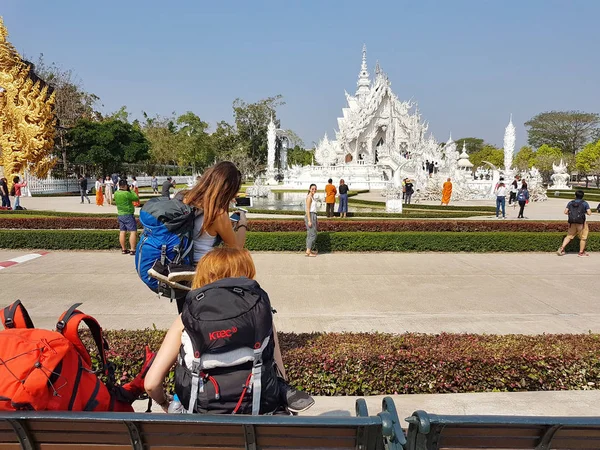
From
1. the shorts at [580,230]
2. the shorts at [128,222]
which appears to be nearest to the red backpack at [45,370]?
the shorts at [128,222]

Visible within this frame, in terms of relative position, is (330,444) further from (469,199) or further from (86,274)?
(469,199)

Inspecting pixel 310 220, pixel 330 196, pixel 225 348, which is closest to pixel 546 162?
pixel 330 196

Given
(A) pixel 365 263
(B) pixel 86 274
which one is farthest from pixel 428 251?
(B) pixel 86 274

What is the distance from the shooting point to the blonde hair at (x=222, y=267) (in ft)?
7.61

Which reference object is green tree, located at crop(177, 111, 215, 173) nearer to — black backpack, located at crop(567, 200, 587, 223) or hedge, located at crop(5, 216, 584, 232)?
hedge, located at crop(5, 216, 584, 232)

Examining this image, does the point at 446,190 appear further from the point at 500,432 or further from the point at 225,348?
the point at 225,348

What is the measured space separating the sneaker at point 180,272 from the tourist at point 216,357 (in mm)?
691

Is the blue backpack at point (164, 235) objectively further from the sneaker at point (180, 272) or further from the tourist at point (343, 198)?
the tourist at point (343, 198)

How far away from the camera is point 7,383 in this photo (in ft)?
6.40

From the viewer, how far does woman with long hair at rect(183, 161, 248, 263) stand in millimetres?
3145

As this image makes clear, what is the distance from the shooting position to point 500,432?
1995 millimetres

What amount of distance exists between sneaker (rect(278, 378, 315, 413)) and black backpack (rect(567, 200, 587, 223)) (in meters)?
10.0

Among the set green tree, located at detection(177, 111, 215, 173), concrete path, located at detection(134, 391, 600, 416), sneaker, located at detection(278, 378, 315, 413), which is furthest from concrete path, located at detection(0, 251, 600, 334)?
green tree, located at detection(177, 111, 215, 173)

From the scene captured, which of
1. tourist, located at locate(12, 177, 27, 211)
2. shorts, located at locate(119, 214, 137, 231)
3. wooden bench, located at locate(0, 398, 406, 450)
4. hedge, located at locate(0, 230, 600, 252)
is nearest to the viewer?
wooden bench, located at locate(0, 398, 406, 450)
